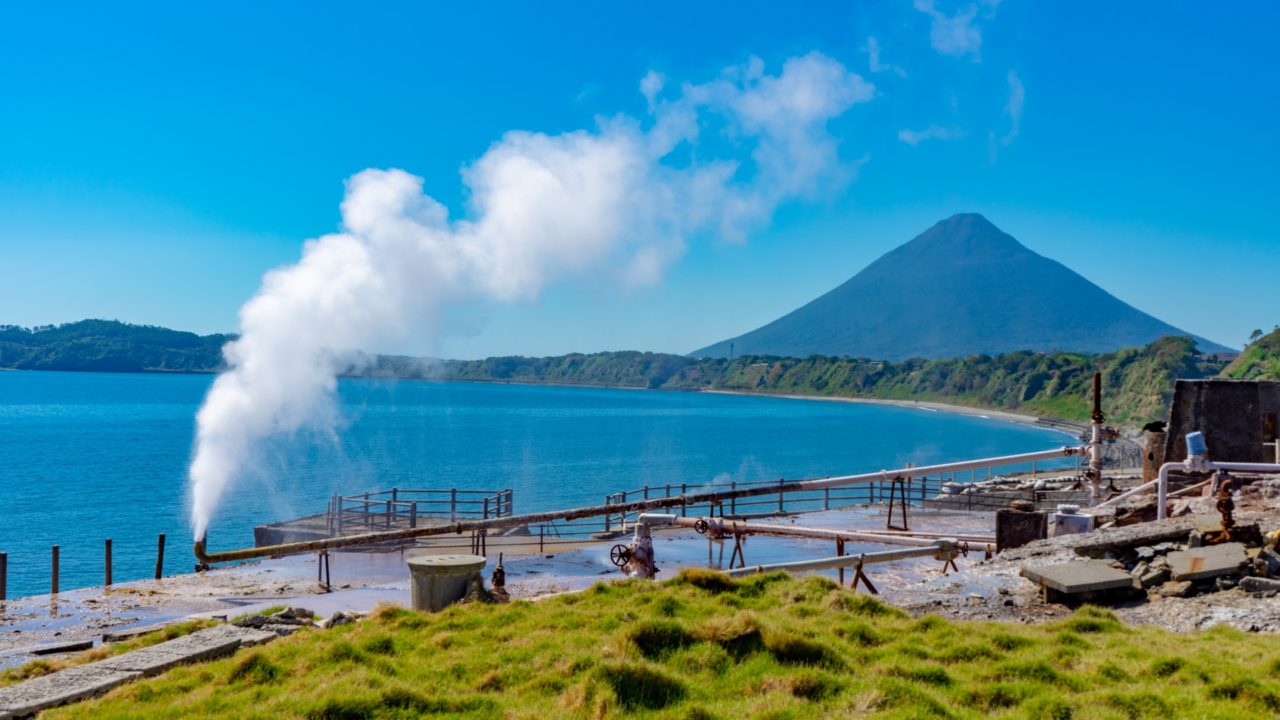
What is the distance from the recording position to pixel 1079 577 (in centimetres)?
1286

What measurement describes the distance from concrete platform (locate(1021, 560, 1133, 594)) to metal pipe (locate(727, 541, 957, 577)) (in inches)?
88.7

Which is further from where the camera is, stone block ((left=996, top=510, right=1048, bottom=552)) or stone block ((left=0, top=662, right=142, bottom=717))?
stone block ((left=996, top=510, right=1048, bottom=552))

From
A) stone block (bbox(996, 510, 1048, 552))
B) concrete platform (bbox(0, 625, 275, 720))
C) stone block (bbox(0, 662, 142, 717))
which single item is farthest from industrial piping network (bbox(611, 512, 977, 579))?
stone block (bbox(0, 662, 142, 717))

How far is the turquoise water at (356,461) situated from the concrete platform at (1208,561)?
40092 millimetres

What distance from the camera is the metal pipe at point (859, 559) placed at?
1502 cm

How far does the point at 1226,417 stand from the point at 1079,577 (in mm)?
12821

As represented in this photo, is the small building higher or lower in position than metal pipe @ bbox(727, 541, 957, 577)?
higher

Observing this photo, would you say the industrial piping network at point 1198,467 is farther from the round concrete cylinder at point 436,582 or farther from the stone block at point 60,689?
the stone block at point 60,689

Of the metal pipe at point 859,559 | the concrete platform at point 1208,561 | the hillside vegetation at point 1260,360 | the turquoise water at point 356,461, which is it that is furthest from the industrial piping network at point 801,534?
the hillside vegetation at point 1260,360

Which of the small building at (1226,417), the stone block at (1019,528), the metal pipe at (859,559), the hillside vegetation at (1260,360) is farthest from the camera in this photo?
the hillside vegetation at (1260,360)

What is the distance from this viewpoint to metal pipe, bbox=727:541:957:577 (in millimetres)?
15019

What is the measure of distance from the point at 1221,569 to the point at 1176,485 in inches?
391

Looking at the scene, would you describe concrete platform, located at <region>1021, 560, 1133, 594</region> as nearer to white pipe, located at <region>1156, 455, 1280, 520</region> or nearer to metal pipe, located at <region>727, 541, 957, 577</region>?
metal pipe, located at <region>727, 541, 957, 577</region>

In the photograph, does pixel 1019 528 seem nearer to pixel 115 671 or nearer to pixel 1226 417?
pixel 1226 417
